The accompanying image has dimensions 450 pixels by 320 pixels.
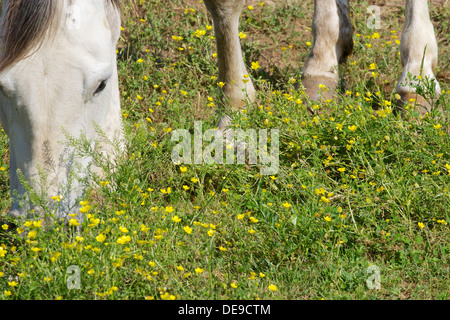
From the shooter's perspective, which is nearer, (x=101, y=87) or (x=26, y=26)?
(x=26, y=26)

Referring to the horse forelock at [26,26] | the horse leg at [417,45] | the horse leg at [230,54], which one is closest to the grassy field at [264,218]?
the horse leg at [230,54]

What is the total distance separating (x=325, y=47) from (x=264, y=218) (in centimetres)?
184

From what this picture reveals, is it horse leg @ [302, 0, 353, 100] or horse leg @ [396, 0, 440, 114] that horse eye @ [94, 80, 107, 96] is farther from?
horse leg @ [396, 0, 440, 114]

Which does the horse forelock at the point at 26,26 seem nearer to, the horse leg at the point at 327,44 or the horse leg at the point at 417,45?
the horse leg at the point at 327,44

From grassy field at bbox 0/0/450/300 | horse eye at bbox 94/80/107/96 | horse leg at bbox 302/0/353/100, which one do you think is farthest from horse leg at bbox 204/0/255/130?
horse eye at bbox 94/80/107/96

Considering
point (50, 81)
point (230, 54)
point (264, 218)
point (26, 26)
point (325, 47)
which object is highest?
point (325, 47)

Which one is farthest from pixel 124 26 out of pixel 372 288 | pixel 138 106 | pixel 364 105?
pixel 372 288

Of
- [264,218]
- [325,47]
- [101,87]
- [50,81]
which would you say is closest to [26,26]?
[50,81]

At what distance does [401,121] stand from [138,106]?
6.46 feet

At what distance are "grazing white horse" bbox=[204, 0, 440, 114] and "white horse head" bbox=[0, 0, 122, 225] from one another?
1419 mm

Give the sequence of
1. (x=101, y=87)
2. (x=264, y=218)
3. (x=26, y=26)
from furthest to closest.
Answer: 1. (x=264, y=218)
2. (x=101, y=87)
3. (x=26, y=26)

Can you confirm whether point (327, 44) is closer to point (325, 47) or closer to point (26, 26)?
point (325, 47)

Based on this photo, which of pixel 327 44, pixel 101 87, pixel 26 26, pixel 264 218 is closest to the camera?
pixel 26 26

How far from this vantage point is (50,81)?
8.55 ft
